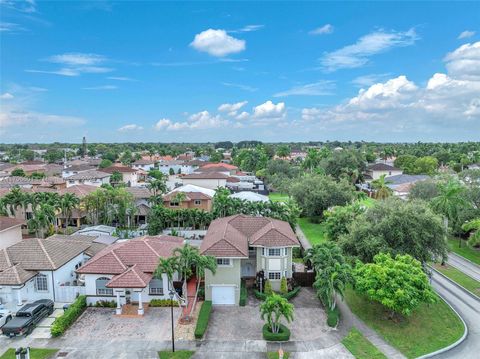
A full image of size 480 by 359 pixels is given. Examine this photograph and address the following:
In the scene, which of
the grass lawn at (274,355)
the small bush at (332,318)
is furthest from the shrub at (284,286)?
the grass lawn at (274,355)

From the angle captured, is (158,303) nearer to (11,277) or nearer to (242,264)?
(242,264)

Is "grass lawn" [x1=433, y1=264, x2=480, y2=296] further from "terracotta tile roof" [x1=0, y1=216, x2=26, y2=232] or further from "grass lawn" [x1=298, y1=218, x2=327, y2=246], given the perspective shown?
"terracotta tile roof" [x1=0, y1=216, x2=26, y2=232]

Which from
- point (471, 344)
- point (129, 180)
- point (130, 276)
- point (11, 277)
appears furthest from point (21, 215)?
point (471, 344)

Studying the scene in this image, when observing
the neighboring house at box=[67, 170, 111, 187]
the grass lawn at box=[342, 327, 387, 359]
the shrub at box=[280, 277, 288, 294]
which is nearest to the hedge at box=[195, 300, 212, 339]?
the shrub at box=[280, 277, 288, 294]

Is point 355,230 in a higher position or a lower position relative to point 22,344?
higher

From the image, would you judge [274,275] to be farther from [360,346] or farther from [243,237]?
[360,346]

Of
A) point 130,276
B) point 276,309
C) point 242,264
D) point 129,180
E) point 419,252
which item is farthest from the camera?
point 129,180
